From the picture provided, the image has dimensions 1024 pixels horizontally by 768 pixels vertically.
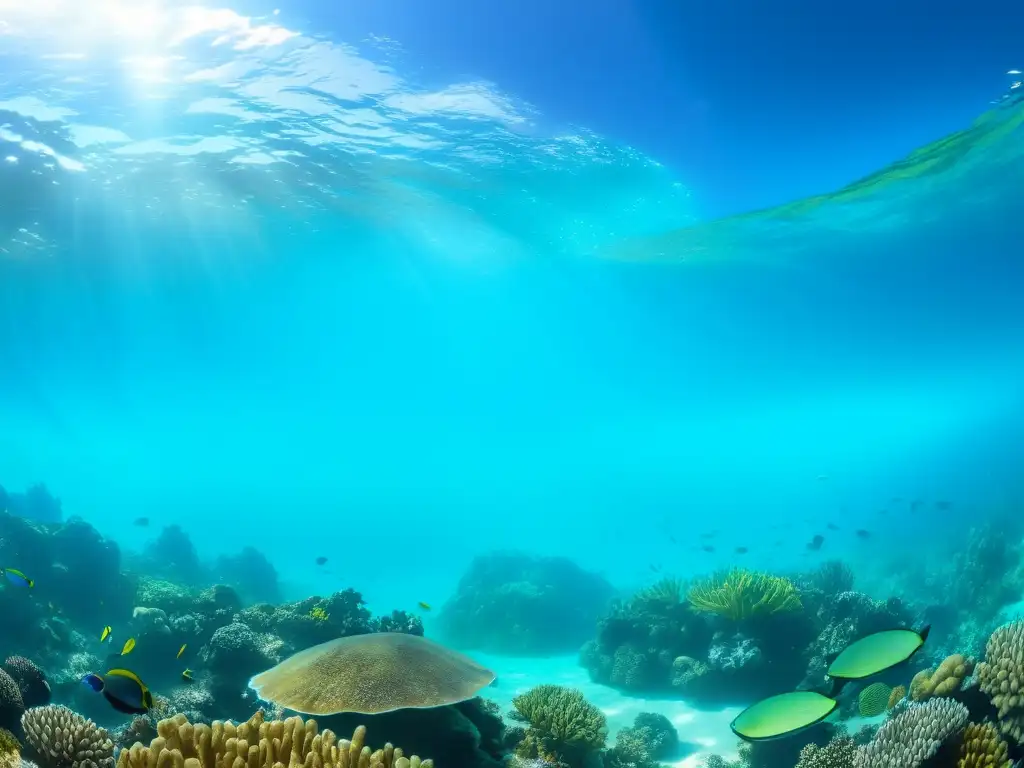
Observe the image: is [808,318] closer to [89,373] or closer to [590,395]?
[590,395]

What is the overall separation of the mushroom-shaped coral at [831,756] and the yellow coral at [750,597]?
5190 millimetres

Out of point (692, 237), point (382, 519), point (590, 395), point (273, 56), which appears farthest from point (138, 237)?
point (382, 519)

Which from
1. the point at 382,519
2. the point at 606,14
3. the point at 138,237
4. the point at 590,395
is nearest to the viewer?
the point at 606,14

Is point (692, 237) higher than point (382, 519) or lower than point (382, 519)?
lower

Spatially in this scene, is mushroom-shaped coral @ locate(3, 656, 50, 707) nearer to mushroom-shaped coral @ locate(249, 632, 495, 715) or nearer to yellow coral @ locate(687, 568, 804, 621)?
mushroom-shaped coral @ locate(249, 632, 495, 715)

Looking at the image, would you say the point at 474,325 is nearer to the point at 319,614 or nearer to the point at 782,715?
the point at 319,614

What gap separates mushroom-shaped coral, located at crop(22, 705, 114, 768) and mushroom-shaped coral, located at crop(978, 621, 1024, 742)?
6.71m

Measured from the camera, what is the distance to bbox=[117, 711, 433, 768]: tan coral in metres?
2.58

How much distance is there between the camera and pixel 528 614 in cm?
2127

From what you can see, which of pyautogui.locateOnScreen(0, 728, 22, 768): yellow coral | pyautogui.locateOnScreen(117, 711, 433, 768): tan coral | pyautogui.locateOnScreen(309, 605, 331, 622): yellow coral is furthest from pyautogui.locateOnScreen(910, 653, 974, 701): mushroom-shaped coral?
pyautogui.locateOnScreen(309, 605, 331, 622): yellow coral

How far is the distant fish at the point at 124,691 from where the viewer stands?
435 centimetres

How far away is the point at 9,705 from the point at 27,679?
138cm

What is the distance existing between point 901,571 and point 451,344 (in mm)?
30374

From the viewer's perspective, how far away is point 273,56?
46.8 feet
